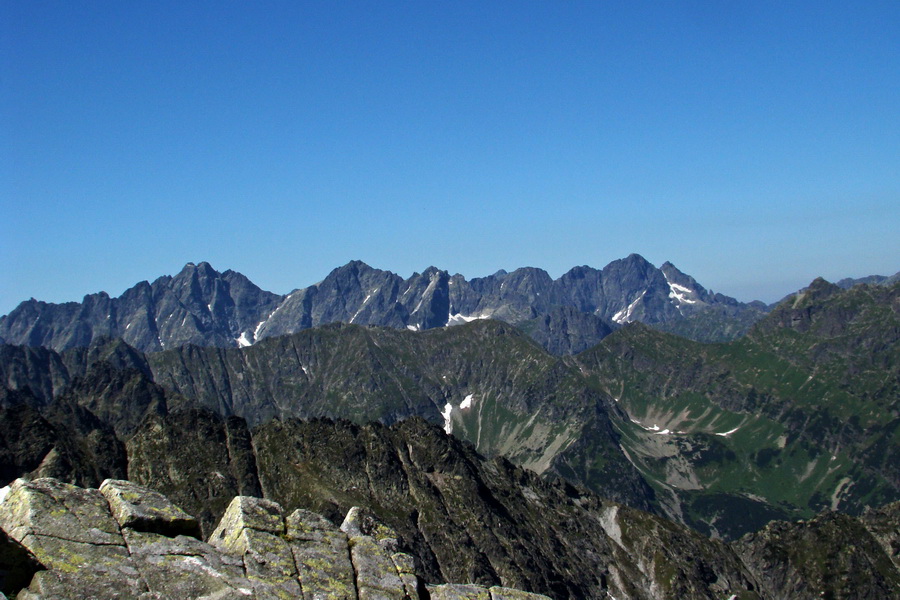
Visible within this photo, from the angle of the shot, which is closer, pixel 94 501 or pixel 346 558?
pixel 94 501

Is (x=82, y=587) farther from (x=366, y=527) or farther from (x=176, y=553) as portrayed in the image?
(x=366, y=527)

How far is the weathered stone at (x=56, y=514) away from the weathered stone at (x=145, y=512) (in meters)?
0.35

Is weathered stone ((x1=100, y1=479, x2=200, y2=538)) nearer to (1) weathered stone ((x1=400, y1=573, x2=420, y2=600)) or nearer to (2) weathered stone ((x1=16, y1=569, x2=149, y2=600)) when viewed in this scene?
(2) weathered stone ((x1=16, y1=569, x2=149, y2=600))

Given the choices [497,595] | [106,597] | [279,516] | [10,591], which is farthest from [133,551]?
[497,595]

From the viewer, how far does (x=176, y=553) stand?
21.5 meters

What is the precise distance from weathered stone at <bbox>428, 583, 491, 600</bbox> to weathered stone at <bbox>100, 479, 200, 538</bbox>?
26.6ft

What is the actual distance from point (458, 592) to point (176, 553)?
9558mm

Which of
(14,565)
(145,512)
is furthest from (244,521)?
(14,565)

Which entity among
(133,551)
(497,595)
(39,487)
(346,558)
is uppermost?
(39,487)

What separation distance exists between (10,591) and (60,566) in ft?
4.22

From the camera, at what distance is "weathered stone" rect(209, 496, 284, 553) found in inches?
951

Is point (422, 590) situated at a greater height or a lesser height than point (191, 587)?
lesser

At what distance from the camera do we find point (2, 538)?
18625 millimetres

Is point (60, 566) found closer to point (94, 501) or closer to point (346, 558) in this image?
point (94, 501)
